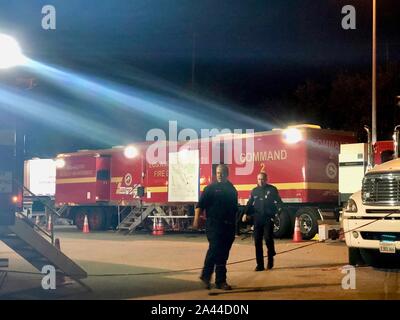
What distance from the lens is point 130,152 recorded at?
26.6m

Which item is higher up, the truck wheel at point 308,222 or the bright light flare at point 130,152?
the bright light flare at point 130,152

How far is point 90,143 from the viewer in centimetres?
5034

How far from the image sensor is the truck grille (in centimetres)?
1055

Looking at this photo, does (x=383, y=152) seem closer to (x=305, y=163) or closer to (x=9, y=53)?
(x=305, y=163)

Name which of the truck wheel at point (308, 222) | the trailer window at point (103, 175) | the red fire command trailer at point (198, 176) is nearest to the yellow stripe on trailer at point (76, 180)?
the red fire command trailer at point (198, 176)

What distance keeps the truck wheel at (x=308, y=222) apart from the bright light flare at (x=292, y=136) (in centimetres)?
218

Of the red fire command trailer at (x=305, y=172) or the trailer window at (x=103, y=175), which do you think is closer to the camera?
the red fire command trailer at (x=305, y=172)

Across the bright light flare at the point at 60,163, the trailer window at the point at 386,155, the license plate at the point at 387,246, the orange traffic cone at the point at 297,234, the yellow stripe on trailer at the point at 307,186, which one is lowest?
the orange traffic cone at the point at 297,234

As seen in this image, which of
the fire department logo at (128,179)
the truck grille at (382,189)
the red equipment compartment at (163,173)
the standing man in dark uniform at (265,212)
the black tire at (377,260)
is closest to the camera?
the truck grille at (382,189)

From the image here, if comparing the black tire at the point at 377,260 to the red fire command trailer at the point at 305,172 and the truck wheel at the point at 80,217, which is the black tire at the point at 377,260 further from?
the truck wheel at the point at 80,217

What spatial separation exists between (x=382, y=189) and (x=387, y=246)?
100 cm

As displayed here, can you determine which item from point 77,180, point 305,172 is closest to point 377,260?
point 305,172

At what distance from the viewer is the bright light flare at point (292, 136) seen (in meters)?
20.2
